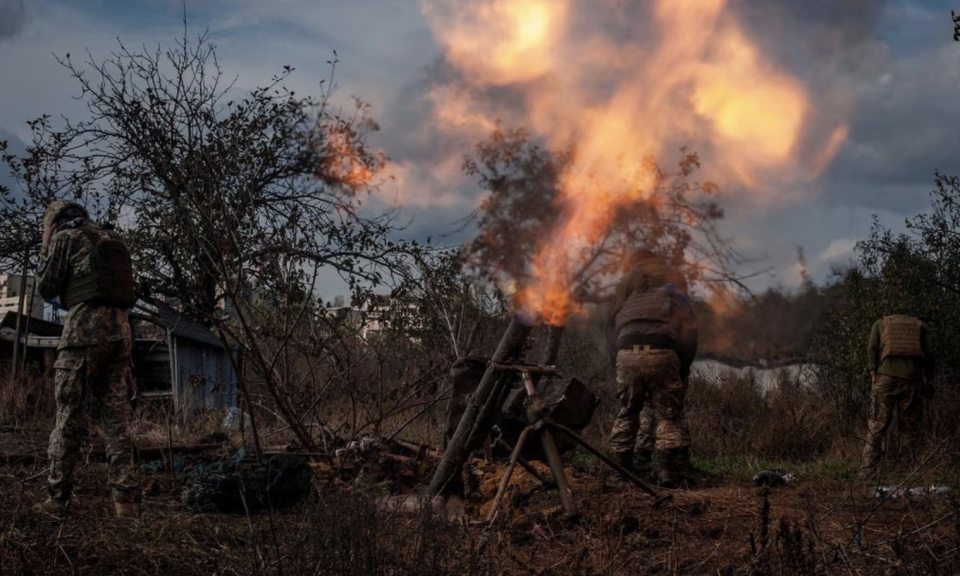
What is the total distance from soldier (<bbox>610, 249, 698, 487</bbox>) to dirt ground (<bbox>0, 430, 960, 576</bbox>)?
0.80m

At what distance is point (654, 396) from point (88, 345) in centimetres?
493

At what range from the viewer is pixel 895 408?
9.95m

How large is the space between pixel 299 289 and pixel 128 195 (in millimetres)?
4060

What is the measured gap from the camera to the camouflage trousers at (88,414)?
249 inches

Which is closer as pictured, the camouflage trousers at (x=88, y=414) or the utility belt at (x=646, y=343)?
the camouflage trousers at (x=88, y=414)

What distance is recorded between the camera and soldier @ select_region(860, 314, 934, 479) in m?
9.71

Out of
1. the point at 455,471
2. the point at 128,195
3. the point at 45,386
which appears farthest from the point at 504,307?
the point at 45,386

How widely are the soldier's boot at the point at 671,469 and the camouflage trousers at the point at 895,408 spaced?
2.77 metres

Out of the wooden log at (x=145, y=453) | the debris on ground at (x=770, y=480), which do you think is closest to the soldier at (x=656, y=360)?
the debris on ground at (x=770, y=480)

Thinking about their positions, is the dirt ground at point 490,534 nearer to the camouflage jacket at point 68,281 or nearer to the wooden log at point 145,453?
the wooden log at point 145,453

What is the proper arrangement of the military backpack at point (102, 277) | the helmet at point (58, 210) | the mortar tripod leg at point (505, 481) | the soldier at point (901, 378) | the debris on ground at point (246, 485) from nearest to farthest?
the mortar tripod leg at point (505, 481), the military backpack at point (102, 277), the helmet at point (58, 210), the debris on ground at point (246, 485), the soldier at point (901, 378)

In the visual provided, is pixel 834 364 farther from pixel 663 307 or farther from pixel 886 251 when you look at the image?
pixel 663 307

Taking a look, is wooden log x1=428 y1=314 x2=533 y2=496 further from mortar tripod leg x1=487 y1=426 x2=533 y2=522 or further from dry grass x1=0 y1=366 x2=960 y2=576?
mortar tripod leg x1=487 y1=426 x2=533 y2=522

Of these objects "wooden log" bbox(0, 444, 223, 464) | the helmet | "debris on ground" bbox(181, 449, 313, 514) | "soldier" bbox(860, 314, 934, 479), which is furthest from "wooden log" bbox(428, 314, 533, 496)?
"soldier" bbox(860, 314, 934, 479)
